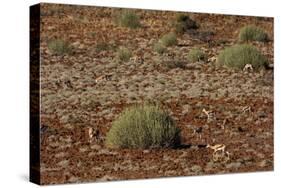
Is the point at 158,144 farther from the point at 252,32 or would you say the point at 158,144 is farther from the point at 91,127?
the point at 252,32

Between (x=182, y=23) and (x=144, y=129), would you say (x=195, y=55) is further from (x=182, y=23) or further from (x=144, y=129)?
(x=144, y=129)

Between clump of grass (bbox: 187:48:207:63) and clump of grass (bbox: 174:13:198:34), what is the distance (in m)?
0.32

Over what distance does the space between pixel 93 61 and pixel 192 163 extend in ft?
6.80

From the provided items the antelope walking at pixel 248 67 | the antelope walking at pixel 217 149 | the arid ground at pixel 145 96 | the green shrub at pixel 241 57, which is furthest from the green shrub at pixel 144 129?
the antelope walking at pixel 248 67

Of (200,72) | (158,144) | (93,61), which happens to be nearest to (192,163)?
(158,144)

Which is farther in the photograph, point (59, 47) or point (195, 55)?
point (195, 55)

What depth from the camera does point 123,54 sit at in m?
10.2

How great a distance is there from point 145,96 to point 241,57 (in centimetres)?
175

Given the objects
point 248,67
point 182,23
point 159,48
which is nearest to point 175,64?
point 159,48

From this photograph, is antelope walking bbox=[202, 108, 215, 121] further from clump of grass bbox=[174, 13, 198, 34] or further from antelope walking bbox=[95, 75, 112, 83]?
antelope walking bbox=[95, 75, 112, 83]

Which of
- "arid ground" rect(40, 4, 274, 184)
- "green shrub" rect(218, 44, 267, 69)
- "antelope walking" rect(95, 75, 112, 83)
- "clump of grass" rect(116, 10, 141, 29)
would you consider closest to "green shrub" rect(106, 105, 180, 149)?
"arid ground" rect(40, 4, 274, 184)

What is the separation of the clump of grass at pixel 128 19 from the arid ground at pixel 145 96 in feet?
0.23

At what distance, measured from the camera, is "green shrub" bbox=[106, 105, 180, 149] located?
33.2ft

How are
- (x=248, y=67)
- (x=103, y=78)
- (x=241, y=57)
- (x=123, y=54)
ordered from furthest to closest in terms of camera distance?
(x=248, y=67) → (x=241, y=57) → (x=123, y=54) → (x=103, y=78)
